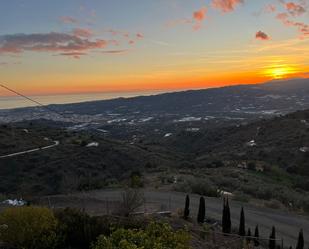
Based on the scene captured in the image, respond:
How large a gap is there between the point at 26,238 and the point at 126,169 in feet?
155

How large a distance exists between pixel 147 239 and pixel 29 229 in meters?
4.95

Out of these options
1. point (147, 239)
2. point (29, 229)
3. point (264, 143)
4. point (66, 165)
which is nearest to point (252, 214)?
point (29, 229)

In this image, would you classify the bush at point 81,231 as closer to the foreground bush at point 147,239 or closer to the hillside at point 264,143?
the foreground bush at point 147,239

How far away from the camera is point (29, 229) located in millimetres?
13258

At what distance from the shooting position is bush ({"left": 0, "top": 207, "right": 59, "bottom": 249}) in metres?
13.2

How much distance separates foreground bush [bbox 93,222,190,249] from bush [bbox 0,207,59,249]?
3770mm

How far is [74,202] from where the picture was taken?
29.2 meters

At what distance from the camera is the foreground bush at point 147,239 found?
9.42 m

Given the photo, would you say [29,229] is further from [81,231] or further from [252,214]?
[252,214]

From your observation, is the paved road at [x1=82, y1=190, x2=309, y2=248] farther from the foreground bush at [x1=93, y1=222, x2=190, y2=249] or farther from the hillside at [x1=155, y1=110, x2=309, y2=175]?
the hillside at [x1=155, y1=110, x2=309, y2=175]

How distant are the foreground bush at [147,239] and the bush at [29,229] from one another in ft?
12.4

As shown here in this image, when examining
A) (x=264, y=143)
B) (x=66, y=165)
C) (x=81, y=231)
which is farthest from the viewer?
(x=264, y=143)

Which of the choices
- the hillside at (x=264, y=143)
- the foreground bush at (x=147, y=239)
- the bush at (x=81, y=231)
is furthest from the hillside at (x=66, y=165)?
the foreground bush at (x=147, y=239)

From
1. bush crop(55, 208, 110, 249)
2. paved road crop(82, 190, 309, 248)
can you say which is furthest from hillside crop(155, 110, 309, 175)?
bush crop(55, 208, 110, 249)
